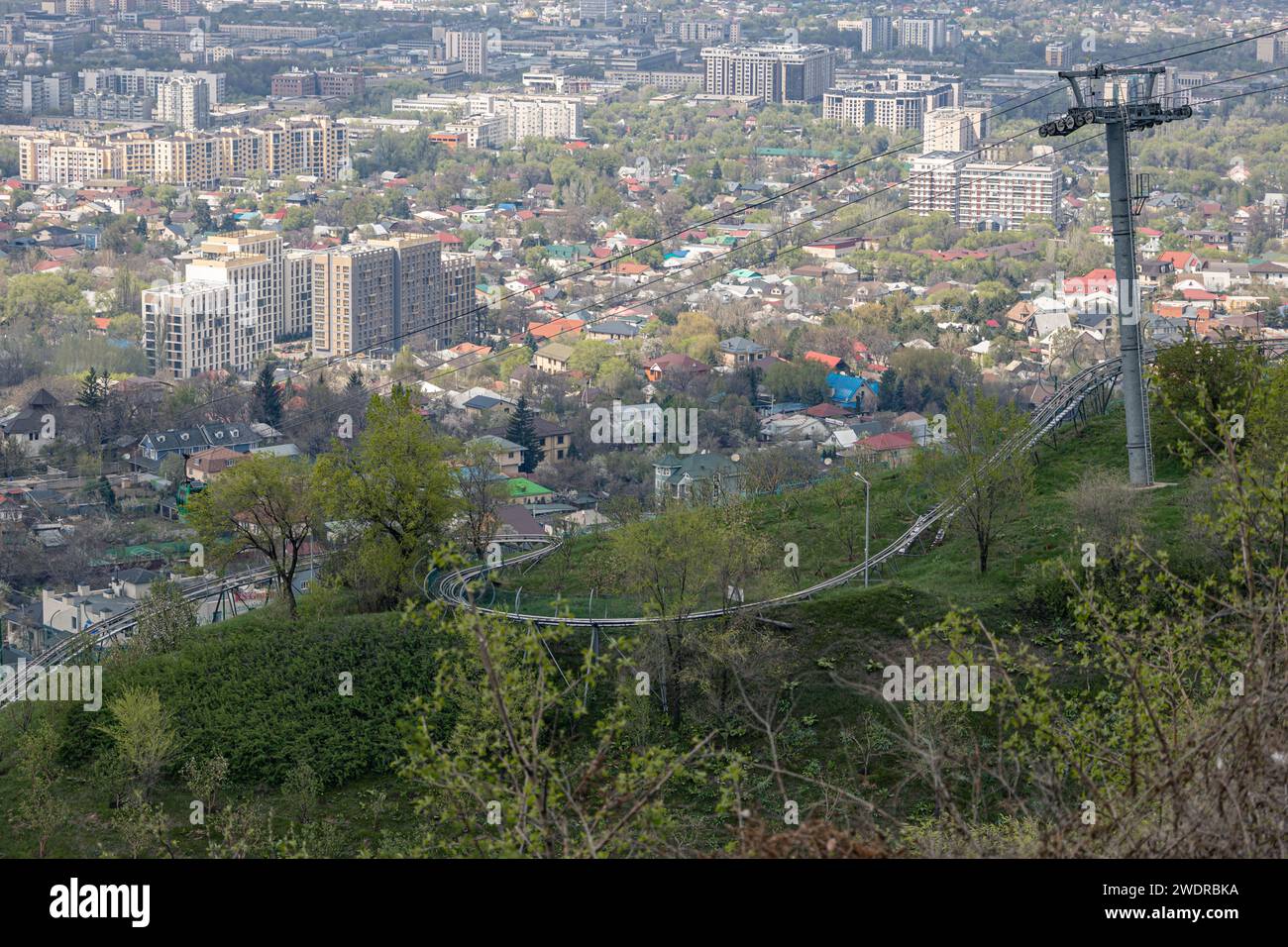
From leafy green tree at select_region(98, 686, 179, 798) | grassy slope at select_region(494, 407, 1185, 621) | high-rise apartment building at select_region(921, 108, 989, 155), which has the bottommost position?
leafy green tree at select_region(98, 686, 179, 798)

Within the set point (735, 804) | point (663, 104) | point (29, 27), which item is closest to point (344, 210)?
point (663, 104)

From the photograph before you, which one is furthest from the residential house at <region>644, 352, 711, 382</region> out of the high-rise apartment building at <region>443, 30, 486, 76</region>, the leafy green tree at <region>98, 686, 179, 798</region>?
the high-rise apartment building at <region>443, 30, 486, 76</region>

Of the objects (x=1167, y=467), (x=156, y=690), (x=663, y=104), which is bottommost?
(x=156, y=690)

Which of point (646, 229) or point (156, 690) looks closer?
point (156, 690)

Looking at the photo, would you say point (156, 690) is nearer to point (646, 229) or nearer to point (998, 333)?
point (998, 333)

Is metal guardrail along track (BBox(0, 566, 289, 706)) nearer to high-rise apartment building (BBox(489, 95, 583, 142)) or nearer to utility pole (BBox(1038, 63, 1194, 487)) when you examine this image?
utility pole (BBox(1038, 63, 1194, 487))

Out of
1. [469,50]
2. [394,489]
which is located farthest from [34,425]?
[469,50]
